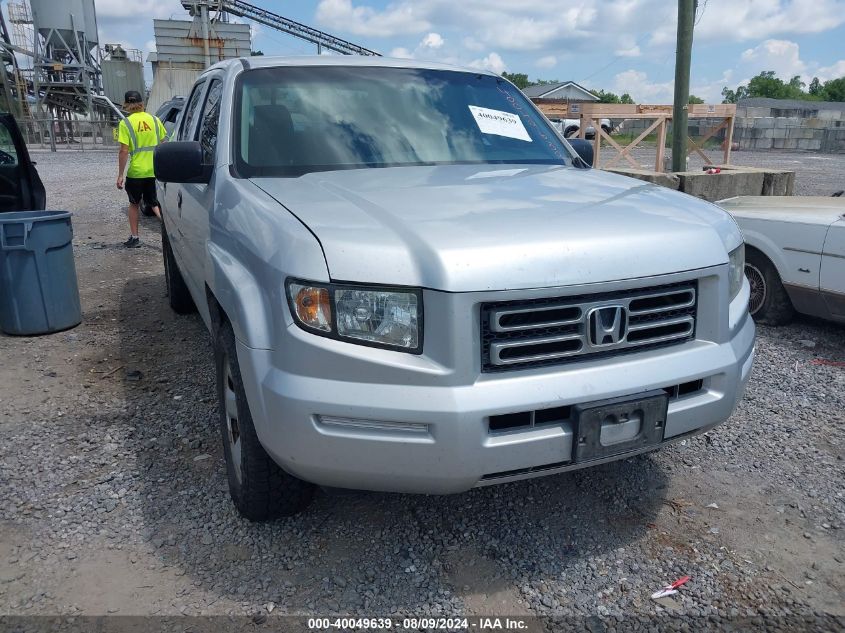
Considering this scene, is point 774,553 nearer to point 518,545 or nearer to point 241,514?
point 518,545

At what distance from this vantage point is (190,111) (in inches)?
200

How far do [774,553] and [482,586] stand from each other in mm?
1178

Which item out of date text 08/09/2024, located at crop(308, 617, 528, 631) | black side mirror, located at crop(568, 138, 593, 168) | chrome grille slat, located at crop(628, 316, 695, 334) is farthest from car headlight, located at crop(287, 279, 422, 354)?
black side mirror, located at crop(568, 138, 593, 168)

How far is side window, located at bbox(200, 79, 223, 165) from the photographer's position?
3.72 m

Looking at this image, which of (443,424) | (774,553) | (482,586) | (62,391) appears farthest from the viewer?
(62,391)

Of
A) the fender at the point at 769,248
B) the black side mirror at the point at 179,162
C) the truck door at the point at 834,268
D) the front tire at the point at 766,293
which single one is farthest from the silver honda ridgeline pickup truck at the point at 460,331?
the front tire at the point at 766,293

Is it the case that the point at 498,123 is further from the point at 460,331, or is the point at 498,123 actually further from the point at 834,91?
the point at 834,91

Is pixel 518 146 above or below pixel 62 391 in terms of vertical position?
above

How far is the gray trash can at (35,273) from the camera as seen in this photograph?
5184 millimetres

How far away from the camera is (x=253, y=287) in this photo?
247cm

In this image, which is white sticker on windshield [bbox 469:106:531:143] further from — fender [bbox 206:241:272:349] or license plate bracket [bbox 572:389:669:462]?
license plate bracket [bbox 572:389:669:462]

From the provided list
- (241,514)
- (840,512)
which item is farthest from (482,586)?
(840,512)

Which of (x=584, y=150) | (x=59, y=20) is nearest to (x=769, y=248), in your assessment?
(x=584, y=150)

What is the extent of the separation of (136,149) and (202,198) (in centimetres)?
579
